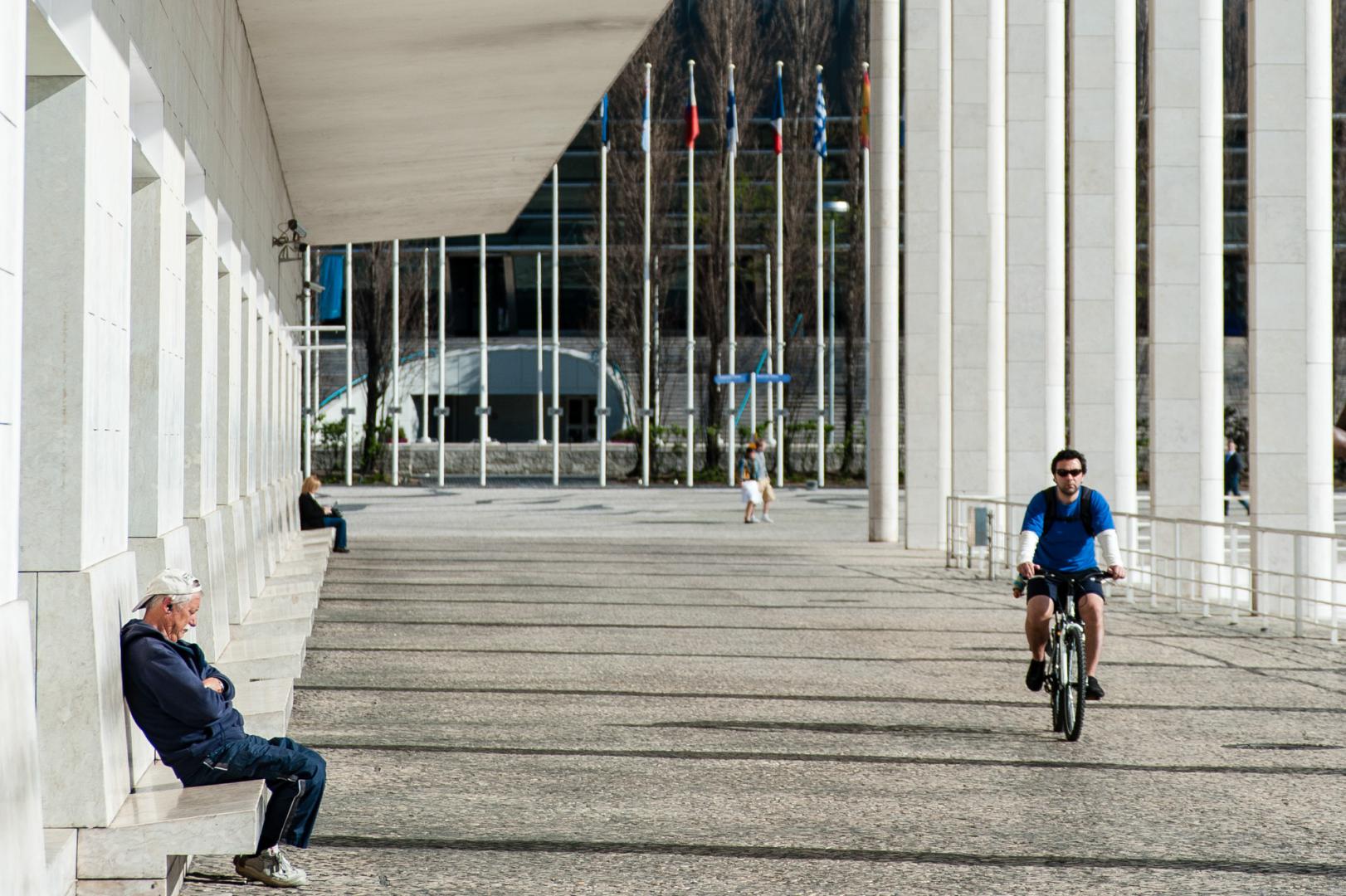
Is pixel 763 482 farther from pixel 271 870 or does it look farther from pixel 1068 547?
pixel 271 870

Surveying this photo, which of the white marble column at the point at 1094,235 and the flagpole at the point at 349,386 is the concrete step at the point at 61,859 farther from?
the flagpole at the point at 349,386

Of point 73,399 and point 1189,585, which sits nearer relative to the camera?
point 73,399

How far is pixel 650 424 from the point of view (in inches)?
2165

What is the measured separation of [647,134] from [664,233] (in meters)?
6.39

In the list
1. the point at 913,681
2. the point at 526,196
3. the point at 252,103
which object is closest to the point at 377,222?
the point at 526,196

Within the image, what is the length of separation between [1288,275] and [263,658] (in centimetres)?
1182

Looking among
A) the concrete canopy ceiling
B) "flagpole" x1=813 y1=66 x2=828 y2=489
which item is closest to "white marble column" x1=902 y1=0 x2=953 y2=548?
the concrete canopy ceiling

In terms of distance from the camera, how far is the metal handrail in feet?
52.0

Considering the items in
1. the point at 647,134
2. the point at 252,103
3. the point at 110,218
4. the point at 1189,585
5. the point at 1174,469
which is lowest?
the point at 1189,585

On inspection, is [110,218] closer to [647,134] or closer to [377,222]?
[377,222]

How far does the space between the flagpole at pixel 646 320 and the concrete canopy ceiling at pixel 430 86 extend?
24481 mm

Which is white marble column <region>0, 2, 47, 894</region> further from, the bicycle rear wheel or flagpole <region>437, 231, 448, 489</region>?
flagpole <region>437, 231, 448, 489</region>

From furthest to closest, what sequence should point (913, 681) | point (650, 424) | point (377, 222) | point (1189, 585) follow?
1. point (650, 424)
2. point (377, 222)
3. point (1189, 585)
4. point (913, 681)

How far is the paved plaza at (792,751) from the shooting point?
6586mm
